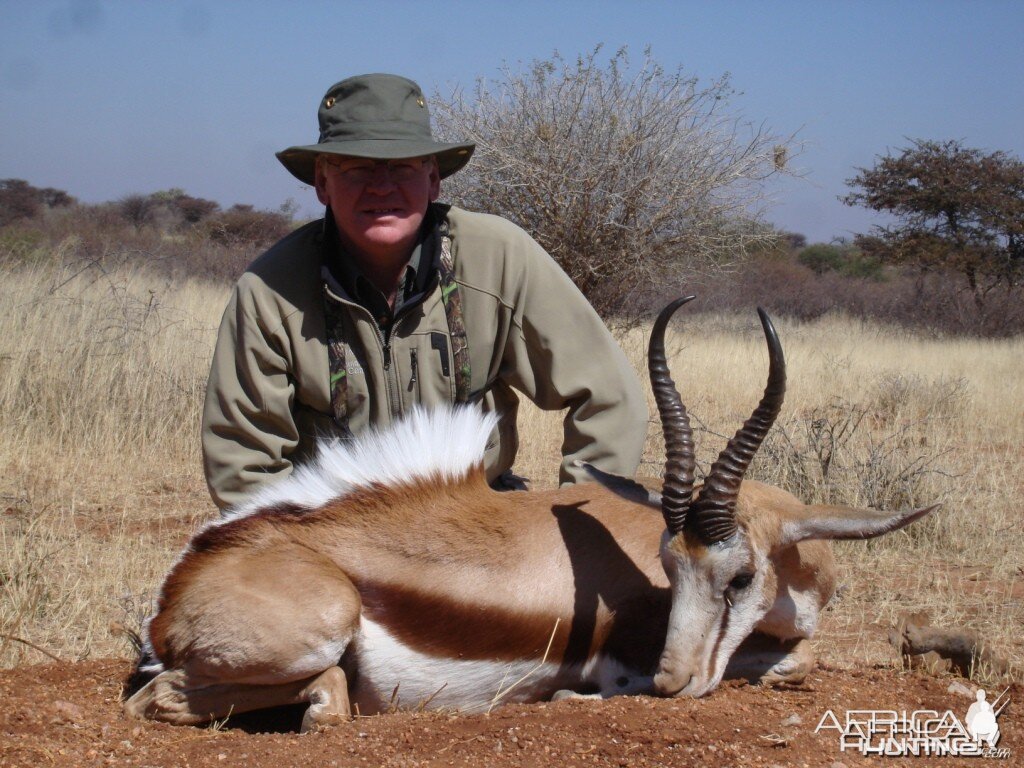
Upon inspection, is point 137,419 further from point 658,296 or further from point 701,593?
point 658,296

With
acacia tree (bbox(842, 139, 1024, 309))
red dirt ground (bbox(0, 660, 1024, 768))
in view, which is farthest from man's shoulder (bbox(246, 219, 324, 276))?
acacia tree (bbox(842, 139, 1024, 309))

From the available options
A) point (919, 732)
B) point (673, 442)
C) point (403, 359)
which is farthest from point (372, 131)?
point (919, 732)

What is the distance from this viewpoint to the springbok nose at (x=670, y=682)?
3.47 meters

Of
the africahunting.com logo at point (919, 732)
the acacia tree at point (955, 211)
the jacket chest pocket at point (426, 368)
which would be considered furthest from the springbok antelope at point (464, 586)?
the acacia tree at point (955, 211)

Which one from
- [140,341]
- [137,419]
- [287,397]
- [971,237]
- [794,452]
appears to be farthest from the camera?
[971,237]

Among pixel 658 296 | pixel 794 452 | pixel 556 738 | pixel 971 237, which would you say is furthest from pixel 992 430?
pixel 971 237

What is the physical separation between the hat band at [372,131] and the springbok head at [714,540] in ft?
4.68

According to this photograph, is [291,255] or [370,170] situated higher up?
[370,170]

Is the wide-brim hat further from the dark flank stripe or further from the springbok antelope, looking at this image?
the dark flank stripe

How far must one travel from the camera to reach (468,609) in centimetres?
361

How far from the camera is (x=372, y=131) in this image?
4.30m

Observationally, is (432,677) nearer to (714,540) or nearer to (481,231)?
(714,540)

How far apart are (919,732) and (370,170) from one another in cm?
294

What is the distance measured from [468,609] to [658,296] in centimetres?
1392
